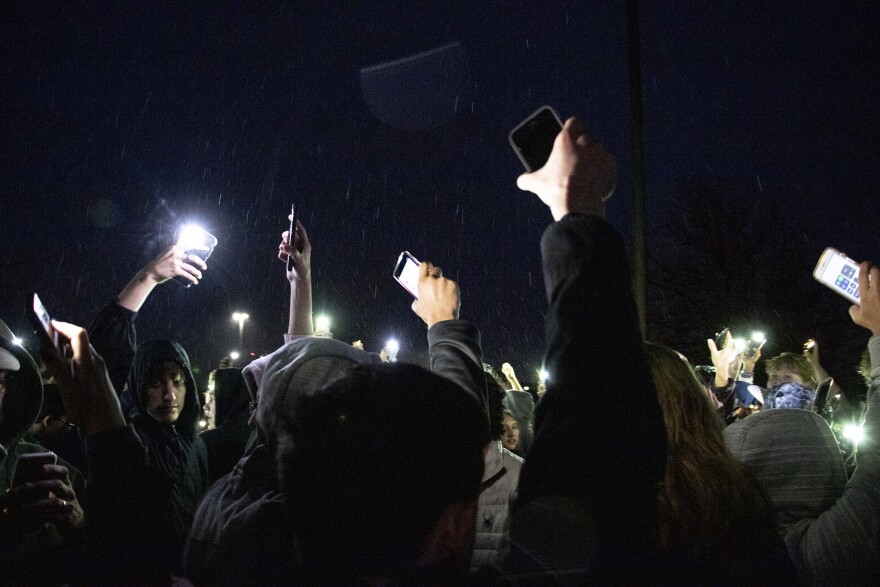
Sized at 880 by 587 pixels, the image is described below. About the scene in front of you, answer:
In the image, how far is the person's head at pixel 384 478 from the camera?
1183 millimetres

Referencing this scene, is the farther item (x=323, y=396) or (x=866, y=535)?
(x=866, y=535)

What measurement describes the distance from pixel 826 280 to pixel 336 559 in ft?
12.8

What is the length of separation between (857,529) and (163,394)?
152 inches

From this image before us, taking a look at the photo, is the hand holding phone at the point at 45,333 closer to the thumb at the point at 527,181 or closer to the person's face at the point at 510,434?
the thumb at the point at 527,181

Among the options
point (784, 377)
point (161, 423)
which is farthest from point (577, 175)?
point (784, 377)

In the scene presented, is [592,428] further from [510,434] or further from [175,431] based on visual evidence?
[510,434]

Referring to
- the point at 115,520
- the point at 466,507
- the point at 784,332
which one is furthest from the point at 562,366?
the point at 784,332

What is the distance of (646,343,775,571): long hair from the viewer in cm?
175

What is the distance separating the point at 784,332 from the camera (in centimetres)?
2456

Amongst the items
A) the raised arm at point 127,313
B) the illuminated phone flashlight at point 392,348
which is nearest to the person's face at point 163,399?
the raised arm at point 127,313

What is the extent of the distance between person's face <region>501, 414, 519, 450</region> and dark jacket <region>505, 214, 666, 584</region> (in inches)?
182

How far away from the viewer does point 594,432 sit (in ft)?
4.34

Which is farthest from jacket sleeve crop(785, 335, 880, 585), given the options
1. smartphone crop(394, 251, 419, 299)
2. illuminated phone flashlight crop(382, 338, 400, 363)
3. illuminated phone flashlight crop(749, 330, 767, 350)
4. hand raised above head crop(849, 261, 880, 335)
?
illuminated phone flashlight crop(749, 330, 767, 350)

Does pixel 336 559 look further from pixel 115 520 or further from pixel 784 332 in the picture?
pixel 784 332
